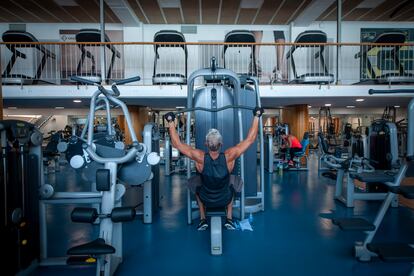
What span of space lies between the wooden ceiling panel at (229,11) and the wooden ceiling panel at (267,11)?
0.72m

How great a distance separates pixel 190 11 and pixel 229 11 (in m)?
1.12

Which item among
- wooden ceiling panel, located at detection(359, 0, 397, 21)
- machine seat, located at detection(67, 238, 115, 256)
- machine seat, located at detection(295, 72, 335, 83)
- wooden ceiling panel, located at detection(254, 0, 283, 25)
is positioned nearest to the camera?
machine seat, located at detection(67, 238, 115, 256)

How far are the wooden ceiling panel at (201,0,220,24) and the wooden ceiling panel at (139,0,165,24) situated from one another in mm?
1275

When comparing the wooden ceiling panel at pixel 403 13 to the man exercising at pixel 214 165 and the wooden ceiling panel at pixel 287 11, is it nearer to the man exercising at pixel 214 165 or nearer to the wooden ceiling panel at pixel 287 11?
the wooden ceiling panel at pixel 287 11

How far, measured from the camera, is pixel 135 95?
5.70 m

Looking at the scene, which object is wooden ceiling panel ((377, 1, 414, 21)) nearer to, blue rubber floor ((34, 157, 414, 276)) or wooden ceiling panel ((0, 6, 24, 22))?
blue rubber floor ((34, 157, 414, 276))

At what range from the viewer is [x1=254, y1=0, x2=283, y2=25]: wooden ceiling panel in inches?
276

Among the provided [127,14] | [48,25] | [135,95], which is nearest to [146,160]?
[135,95]

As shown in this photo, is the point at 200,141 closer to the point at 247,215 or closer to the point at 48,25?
the point at 247,215

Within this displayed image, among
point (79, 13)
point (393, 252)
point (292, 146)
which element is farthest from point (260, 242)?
point (79, 13)

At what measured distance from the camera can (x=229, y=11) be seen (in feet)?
24.6

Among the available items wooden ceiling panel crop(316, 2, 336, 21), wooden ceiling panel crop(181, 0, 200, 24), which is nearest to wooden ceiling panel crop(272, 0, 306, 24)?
wooden ceiling panel crop(316, 2, 336, 21)

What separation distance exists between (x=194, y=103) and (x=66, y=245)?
2037mm

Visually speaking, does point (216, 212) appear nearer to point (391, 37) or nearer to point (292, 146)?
point (292, 146)
